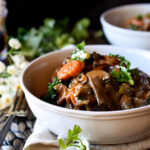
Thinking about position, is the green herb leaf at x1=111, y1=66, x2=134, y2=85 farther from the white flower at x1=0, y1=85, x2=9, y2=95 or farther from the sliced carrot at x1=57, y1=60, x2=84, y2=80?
the white flower at x1=0, y1=85, x2=9, y2=95

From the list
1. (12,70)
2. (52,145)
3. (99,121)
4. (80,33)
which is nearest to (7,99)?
(12,70)

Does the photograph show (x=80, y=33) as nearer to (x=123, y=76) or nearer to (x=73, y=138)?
(x=123, y=76)

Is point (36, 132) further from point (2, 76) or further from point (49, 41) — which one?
point (49, 41)

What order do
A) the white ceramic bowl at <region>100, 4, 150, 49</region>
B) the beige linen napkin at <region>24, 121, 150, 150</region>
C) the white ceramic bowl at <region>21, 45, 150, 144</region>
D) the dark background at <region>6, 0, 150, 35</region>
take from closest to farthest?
the white ceramic bowl at <region>21, 45, 150, 144</region> → the beige linen napkin at <region>24, 121, 150, 150</region> → the white ceramic bowl at <region>100, 4, 150, 49</region> → the dark background at <region>6, 0, 150, 35</region>

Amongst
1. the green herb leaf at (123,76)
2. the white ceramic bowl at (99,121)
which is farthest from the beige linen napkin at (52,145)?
the green herb leaf at (123,76)

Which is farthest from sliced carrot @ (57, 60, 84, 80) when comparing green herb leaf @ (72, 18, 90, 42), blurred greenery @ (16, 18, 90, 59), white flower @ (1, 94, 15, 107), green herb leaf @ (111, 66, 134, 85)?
green herb leaf @ (72, 18, 90, 42)

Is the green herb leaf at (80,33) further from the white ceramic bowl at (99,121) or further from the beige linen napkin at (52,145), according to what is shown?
the beige linen napkin at (52,145)

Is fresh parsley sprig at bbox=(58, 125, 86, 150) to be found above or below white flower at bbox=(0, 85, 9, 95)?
above
